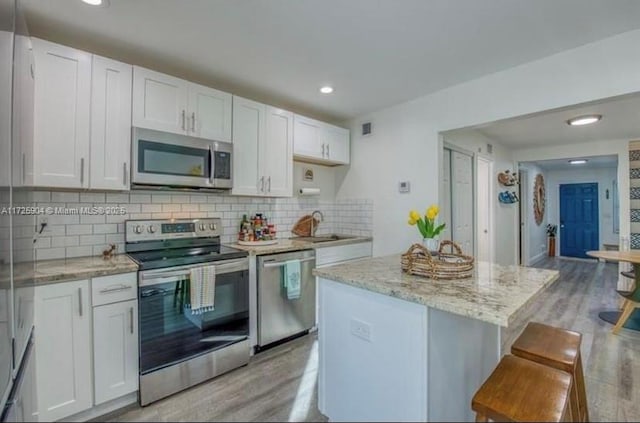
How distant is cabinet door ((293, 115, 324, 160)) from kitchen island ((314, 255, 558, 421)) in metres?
1.78

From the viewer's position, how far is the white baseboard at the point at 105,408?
1630 millimetres

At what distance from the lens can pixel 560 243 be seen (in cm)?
747

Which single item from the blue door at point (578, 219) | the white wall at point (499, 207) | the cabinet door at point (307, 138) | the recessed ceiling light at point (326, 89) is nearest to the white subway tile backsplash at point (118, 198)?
the cabinet door at point (307, 138)

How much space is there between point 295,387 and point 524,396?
1.36 metres

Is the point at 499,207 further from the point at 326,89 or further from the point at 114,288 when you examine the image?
the point at 114,288

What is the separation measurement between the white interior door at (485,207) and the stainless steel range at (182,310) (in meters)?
3.67

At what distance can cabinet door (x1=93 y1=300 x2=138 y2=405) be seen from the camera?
5.44 feet

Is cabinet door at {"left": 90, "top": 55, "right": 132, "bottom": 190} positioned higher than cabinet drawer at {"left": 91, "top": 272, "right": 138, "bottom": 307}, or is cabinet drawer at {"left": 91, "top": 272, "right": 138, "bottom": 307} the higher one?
cabinet door at {"left": 90, "top": 55, "right": 132, "bottom": 190}

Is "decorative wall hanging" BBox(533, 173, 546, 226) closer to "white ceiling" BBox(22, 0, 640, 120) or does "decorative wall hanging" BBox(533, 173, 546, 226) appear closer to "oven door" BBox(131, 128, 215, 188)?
"white ceiling" BBox(22, 0, 640, 120)

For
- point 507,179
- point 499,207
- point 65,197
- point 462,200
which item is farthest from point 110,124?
point 507,179

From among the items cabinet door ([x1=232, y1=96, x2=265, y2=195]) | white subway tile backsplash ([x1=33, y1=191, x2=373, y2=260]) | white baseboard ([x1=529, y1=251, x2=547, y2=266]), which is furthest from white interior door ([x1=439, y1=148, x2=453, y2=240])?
white baseboard ([x1=529, y1=251, x2=547, y2=266])

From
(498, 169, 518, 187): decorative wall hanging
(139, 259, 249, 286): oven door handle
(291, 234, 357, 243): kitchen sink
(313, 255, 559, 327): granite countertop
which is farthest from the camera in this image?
(498, 169, 518, 187): decorative wall hanging

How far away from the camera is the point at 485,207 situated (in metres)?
4.54

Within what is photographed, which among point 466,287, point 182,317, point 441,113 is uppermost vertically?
point 441,113
